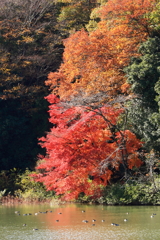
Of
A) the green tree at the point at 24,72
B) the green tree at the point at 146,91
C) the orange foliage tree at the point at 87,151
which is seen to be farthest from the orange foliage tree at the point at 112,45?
the green tree at the point at 24,72

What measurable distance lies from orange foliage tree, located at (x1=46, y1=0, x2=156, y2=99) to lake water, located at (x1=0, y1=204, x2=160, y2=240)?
540 cm

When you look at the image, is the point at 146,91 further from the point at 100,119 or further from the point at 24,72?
the point at 24,72

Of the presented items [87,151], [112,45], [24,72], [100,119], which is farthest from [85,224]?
[24,72]

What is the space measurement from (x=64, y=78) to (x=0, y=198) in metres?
6.45

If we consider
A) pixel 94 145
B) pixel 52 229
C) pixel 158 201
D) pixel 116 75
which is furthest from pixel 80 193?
pixel 52 229

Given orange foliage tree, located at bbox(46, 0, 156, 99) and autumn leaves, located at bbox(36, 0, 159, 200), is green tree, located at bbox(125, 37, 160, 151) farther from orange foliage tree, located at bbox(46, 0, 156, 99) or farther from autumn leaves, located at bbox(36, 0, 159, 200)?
orange foliage tree, located at bbox(46, 0, 156, 99)

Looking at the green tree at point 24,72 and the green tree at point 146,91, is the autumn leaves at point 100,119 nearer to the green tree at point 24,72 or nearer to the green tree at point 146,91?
the green tree at point 146,91

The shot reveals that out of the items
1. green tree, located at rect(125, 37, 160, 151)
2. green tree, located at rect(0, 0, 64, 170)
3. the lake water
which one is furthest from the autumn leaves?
green tree, located at rect(0, 0, 64, 170)

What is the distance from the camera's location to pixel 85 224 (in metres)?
11.7

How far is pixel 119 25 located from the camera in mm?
17500

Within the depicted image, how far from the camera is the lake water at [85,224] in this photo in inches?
402

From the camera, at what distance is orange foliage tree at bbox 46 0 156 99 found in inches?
673

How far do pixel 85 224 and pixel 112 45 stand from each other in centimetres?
858

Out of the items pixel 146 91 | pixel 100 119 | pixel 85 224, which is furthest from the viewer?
pixel 100 119
